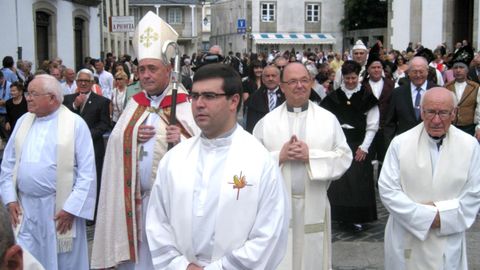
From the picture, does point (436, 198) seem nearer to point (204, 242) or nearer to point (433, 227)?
point (433, 227)

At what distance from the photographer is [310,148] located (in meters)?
5.30

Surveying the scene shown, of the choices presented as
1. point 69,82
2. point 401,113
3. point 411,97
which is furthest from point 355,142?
point 69,82

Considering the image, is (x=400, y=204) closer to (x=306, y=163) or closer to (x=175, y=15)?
(x=306, y=163)

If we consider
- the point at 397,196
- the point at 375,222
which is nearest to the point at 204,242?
the point at 397,196

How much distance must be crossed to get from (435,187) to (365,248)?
2.83m

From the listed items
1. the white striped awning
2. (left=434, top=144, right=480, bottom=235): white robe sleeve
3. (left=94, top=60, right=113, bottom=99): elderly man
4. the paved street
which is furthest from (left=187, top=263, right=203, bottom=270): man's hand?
the white striped awning

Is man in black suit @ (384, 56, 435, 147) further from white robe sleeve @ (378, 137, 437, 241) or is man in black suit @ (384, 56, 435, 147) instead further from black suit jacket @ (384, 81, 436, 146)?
white robe sleeve @ (378, 137, 437, 241)

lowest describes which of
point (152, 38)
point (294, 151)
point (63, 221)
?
point (63, 221)

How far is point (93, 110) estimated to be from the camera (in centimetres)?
866

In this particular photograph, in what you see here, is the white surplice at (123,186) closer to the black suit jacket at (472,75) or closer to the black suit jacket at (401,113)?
the black suit jacket at (401,113)

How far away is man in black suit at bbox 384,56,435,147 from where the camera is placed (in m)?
8.40

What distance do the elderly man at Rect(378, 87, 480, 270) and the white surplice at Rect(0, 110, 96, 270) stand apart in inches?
89.3

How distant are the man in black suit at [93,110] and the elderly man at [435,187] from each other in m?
4.79

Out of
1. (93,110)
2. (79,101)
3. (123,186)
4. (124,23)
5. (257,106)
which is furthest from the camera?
(124,23)
